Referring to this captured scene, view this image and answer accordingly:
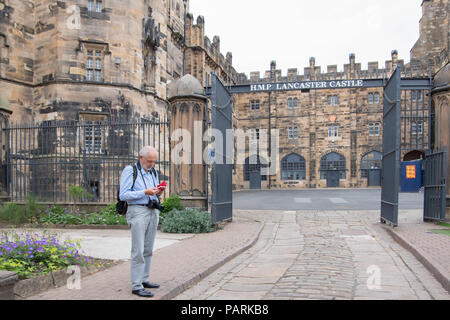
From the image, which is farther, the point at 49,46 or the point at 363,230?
the point at 49,46

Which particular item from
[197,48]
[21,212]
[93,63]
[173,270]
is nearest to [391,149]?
[173,270]

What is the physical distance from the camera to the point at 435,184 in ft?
35.8

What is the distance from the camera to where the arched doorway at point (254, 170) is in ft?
145

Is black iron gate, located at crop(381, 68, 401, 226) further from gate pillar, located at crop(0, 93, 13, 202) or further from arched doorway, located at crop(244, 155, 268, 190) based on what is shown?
arched doorway, located at crop(244, 155, 268, 190)

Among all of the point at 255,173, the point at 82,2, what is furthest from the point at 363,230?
the point at 255,173

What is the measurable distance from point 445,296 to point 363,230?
5.69m

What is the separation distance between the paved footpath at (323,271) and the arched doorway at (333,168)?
33.3m

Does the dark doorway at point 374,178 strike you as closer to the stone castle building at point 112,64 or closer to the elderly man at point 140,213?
the stone castle building at point 112,64

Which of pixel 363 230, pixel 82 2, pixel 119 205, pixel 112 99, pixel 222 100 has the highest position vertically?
pixel 82 2

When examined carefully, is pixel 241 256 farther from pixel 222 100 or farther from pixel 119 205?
pixel 222 100

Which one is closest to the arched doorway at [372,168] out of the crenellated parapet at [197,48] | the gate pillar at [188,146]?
the crenellated parapet at [197,48]

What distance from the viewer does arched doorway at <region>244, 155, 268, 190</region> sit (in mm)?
44281

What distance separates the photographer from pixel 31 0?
1864cm

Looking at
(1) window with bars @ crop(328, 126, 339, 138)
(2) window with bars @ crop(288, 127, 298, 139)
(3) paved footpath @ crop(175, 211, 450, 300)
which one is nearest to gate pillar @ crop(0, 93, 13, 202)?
(3) paved footpath @ crop(175, 211, 450, 300)
